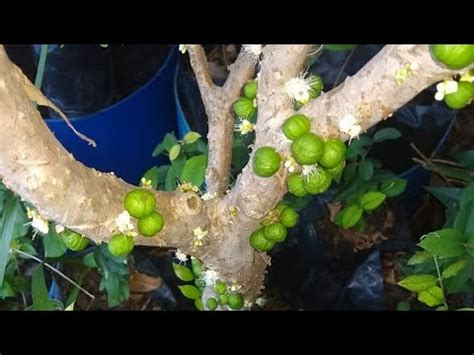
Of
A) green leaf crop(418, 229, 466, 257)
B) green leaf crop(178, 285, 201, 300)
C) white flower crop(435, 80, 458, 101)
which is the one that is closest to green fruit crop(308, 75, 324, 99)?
white flower crop(435, 80, 458, 101)

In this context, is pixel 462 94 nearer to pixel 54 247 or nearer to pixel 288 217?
pixel 288 217

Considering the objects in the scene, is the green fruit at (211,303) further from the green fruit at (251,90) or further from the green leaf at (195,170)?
the green fruit at (251,90)

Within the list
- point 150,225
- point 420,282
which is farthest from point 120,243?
point 420,282

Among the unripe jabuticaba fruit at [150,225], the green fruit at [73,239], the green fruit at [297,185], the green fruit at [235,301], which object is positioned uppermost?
the green fruit at [297,185]

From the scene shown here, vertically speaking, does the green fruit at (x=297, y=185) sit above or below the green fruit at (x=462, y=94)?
below

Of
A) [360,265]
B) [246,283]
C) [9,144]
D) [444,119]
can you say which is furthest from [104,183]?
[444,119]

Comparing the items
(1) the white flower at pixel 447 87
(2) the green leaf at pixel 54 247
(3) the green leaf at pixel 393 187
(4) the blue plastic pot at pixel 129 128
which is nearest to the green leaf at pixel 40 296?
(2) the green leaf at pixel 54 247

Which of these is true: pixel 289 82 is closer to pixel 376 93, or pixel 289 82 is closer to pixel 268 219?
pixel 376 93
